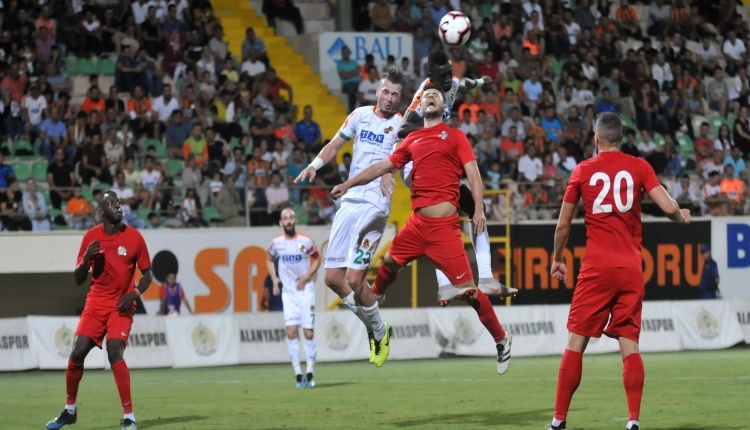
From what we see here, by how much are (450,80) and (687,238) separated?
15.4m

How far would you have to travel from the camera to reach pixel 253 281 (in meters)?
24.8

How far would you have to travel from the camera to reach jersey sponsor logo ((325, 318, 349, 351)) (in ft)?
77.9

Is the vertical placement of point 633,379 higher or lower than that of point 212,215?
lower

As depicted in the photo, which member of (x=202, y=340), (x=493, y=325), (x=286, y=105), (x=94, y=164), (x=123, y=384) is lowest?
(x=202, y=340)

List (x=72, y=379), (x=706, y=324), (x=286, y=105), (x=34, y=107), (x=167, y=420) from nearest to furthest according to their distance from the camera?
(x=72, y=379) → (x=167, y=420) → (x=34, y=107) → (x=706, y=324) → (x=286, y=105)

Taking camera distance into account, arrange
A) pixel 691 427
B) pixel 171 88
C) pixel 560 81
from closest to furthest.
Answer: pixel 691 427
pixel 171 88
pixel 560 81

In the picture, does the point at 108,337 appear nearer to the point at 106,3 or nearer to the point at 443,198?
the point at 443,198

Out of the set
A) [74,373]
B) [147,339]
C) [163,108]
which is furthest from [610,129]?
[163,108]

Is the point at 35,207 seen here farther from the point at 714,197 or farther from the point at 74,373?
the point at 714,197

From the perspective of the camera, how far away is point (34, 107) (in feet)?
81.3

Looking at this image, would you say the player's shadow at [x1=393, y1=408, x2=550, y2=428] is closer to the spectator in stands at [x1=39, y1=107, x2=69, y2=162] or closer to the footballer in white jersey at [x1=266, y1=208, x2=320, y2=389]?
the footballer in white jersey at [x1=266, y1=208, x2=320, y2=389]

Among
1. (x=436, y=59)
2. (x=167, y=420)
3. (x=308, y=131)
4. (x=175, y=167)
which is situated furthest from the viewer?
(x=308, y=131)

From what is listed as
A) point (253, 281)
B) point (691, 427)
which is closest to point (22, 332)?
point (253, 281)

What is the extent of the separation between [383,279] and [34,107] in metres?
13.3
